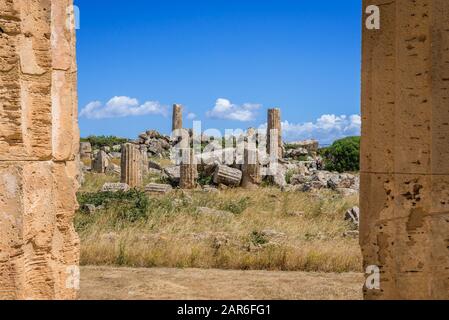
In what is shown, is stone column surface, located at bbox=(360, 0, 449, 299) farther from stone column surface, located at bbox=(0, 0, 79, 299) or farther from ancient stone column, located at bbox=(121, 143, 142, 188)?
ancient stone column, located at bbox=(121, 143, 142, 188)

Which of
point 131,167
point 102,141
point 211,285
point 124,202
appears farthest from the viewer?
point 102,141

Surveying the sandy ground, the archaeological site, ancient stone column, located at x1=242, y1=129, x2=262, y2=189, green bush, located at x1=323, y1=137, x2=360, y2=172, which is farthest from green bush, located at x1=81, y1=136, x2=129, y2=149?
the archaeological site

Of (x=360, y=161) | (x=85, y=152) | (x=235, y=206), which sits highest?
(x=85, y=152)

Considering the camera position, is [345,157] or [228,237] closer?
[228,237]

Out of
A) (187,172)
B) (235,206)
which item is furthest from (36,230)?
(187,172)

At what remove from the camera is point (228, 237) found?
11258 millimetres

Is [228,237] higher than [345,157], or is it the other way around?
[345,157]

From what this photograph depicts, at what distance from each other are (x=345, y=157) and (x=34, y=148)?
2653 cm

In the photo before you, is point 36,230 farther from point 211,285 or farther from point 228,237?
point 228,237

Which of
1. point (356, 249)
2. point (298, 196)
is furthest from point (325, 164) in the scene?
point (356, 249)

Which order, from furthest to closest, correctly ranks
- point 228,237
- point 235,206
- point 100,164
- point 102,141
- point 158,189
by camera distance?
point 102,141
point 100,164
point 158,189
point 235,206
point 228,237

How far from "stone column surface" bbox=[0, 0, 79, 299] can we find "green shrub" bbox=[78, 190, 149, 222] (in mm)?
8255

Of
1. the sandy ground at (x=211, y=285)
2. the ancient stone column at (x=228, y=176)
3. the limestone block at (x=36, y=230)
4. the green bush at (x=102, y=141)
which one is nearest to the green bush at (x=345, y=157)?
the ancient stone column at (x=228, y=176)
